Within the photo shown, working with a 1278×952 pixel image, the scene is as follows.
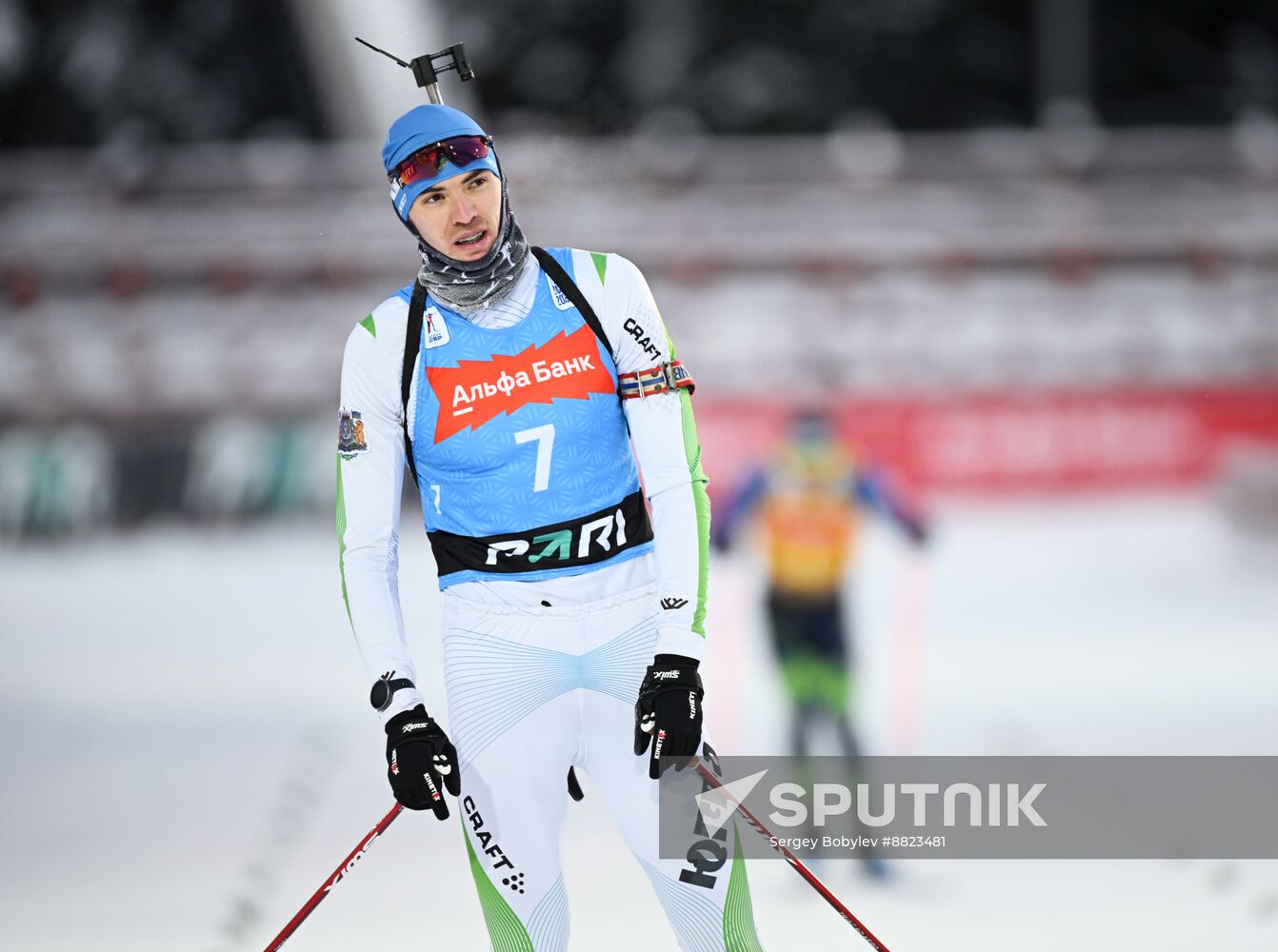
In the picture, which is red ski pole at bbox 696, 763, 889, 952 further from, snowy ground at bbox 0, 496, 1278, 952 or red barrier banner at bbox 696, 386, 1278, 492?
red barrier banner at bbox 696, 386, 1278, 492

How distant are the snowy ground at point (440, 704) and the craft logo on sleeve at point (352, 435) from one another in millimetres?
1747

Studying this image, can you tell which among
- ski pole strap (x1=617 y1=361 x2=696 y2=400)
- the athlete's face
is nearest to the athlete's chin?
the athlete's face

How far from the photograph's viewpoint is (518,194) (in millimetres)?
10008

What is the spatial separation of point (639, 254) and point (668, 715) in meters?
8.85

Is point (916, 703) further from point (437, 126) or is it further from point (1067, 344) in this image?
point (1067, 344)

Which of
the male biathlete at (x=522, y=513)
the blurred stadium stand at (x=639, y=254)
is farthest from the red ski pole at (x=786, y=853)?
the blurred stadium stand at (x=639, y=254)

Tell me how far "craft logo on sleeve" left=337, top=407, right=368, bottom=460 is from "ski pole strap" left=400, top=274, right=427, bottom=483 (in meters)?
0.08

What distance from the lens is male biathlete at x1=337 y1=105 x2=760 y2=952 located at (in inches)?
93.6

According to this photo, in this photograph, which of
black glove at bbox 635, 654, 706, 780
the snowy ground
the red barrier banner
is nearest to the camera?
black glove at bbox 635, 654, 706, 780

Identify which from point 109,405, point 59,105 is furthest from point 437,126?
point 59,105

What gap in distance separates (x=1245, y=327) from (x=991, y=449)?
10.5 feet

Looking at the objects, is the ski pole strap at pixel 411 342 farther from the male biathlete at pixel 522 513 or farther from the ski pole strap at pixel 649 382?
the ski pole strap at pixel 649 382

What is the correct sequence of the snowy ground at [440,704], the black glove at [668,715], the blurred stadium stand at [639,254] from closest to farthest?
the black glove at [668,715], the snowy ground at [440,704], the blurred stadium stand at [639,254]

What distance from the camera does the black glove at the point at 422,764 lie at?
2309 millimetres
